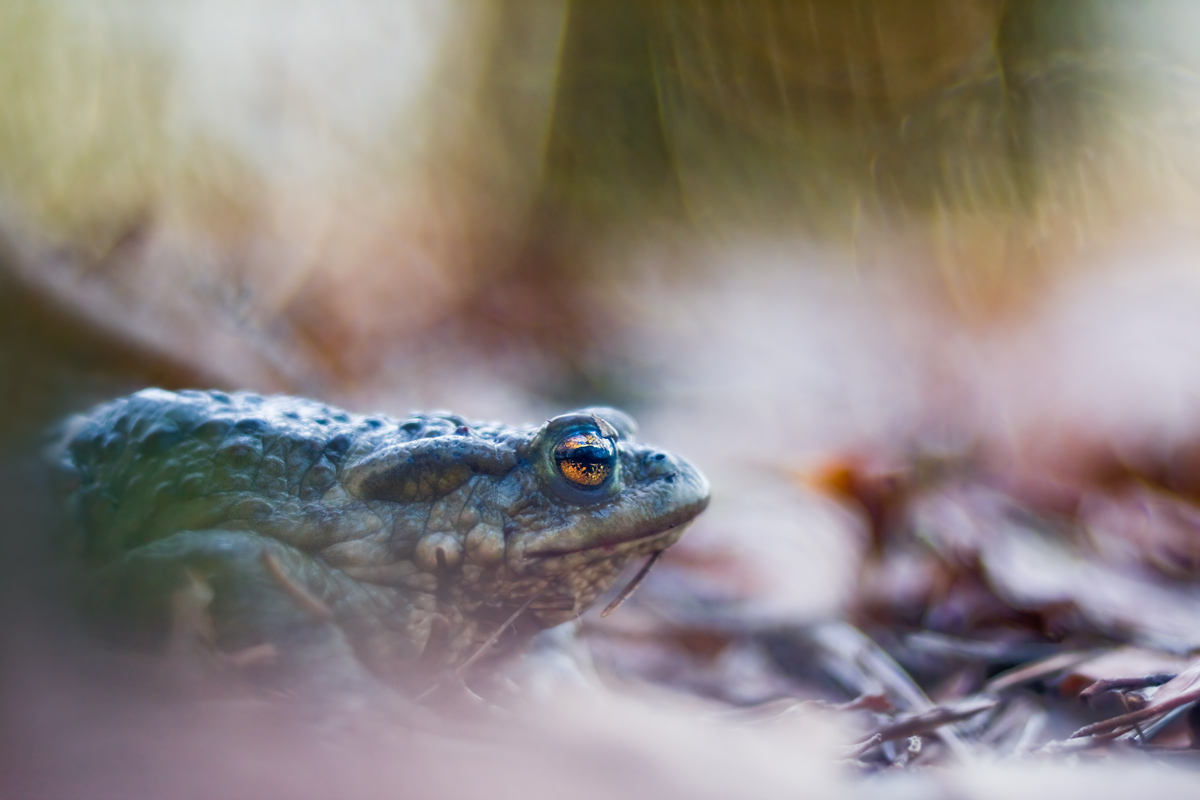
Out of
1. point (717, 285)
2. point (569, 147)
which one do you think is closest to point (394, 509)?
point (717, 285)

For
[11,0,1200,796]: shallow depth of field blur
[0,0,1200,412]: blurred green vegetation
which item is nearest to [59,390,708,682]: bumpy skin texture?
[11,0,1200,796]: shallow depth of field blur

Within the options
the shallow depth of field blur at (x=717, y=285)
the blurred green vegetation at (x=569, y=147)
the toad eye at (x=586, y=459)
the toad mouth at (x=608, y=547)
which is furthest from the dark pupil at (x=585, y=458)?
the blurred green vegetation at (x=569, y=147)

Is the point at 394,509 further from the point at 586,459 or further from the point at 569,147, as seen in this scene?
the point at 569,147

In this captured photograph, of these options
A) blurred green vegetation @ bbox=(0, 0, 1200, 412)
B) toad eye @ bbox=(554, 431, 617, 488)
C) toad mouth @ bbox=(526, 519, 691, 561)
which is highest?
blurred green vegetation @ bbox=(0, 0, 1200, 412)

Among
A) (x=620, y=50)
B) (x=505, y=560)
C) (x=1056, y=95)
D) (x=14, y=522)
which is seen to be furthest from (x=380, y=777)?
(x=620, y=50)

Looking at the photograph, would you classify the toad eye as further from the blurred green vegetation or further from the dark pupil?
the blurred green vegetation

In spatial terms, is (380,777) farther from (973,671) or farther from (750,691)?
(973,671)
